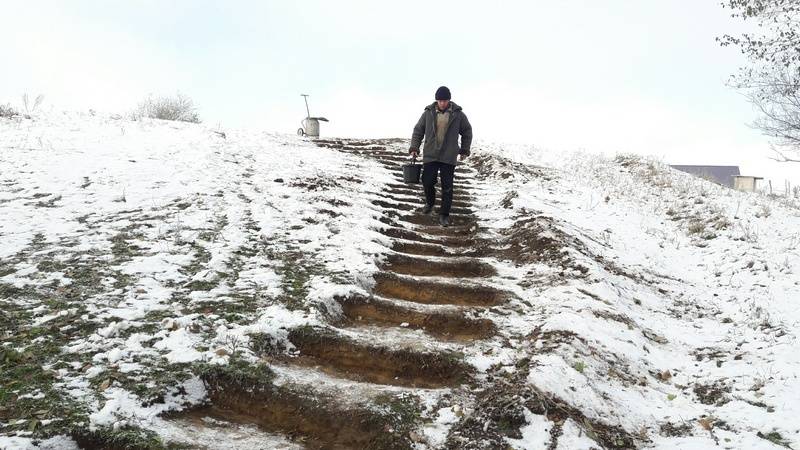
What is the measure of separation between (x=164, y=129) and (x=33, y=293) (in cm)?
1088

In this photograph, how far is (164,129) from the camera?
48.4 ft

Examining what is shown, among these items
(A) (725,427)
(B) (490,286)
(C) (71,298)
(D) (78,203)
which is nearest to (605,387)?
(A) (725,427)

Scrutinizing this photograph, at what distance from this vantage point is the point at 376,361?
4.53 metres

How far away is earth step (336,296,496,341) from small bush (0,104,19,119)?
13.3 metres

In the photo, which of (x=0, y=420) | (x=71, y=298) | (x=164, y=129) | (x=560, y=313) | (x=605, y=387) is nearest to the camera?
(x=0, y=420)

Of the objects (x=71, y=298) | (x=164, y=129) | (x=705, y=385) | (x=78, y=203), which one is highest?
(x=164, y=129)

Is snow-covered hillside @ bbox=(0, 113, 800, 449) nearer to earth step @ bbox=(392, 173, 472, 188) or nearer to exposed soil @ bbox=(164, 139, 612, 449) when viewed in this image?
exposed soil @ bbox=(164, 139, 612, 449)

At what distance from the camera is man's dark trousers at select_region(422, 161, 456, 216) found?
28.0 ft

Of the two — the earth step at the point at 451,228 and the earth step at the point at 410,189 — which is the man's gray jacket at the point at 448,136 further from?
the earth step at the point at 410,189

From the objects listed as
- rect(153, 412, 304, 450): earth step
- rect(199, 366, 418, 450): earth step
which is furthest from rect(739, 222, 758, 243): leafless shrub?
rect(153, 412, 304, 450): earth step

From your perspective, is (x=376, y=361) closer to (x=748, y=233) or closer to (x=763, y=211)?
(x=748, y=233)

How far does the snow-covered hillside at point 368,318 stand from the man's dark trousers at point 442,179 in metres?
0.48

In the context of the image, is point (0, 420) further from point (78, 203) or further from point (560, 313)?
point (78, 203)

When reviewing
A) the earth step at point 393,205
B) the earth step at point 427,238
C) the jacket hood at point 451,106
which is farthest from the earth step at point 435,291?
the jacket hood at point 451,106
